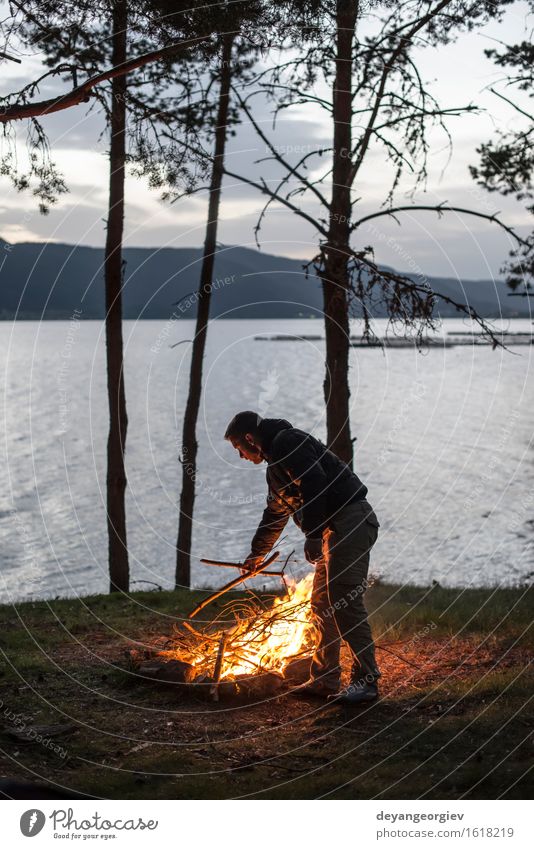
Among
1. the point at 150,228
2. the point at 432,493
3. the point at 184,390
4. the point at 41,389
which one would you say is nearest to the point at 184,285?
the point at 41,389

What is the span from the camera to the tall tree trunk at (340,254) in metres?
10.6

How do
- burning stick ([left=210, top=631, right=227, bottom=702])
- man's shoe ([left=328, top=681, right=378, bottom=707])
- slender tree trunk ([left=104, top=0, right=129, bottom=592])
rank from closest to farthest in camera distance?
man's shoe ([left=328, top=681, right=378, bottom=707])
burning stick ([left=210, top=631, right=227, bottom=702])
slender tree trunk ([left=104, top=0, right=129, bottom=592])

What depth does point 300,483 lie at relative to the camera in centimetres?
721

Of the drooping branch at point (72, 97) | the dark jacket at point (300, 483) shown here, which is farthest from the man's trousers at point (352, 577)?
the drooping branch at point (72, 97)

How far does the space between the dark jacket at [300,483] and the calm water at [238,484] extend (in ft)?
5.76

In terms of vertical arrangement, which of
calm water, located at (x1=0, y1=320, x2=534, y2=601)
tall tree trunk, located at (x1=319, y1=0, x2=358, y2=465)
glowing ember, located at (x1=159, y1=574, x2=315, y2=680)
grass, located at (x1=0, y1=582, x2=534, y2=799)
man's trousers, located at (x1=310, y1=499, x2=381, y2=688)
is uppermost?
tall tree trunk, located at (x1=319, y1=0, x2=358, y2=465)

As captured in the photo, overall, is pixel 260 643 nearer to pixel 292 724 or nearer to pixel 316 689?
pixel 316 689

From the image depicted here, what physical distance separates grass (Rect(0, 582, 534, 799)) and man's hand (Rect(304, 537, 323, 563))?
120 centimetres

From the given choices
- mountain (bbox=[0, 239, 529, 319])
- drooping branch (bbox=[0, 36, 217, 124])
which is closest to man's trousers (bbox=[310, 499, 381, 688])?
drooping branch (bbox=[0, 36, 217, 124])

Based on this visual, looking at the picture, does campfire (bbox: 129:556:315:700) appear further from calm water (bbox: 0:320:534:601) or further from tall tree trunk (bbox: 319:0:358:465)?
tall tree trunk (bbox: 319:0:358:465)

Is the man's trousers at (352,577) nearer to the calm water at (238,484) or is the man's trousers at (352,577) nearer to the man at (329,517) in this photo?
the man at (329,517)

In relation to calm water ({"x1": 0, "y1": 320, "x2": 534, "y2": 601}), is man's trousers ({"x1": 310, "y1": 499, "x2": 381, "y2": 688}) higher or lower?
higher

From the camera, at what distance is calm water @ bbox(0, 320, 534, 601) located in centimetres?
2484
